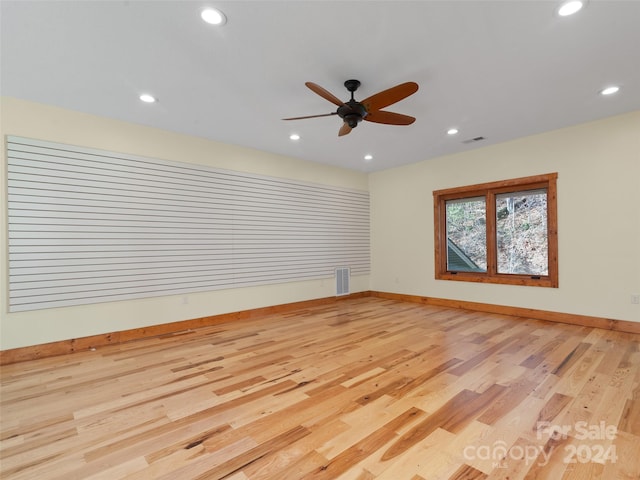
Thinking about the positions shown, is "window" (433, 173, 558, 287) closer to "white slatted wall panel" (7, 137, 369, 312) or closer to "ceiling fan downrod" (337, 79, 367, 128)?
"white slatted wall panel" (7, 137, 369, 312)

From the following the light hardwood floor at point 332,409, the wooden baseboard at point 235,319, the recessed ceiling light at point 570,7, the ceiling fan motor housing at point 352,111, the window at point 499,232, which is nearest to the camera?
the light hardwood floor at point 332,409

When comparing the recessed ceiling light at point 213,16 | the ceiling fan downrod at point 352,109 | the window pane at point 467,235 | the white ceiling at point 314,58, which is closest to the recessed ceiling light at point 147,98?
the white ceiling at point 314,58

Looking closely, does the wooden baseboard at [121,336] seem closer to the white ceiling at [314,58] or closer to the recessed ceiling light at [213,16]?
the white ceiling at [314,58]

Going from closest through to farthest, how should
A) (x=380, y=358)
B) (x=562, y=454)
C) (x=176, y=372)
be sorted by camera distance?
1. (x=562, y=454)
2. (x=176, y=372)
3. (x=380, y=358)

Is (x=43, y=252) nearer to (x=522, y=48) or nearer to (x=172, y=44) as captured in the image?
(x=172, y=44)

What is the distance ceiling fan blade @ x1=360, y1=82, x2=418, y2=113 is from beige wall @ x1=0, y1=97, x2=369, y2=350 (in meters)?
2.81

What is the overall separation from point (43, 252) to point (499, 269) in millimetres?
6560

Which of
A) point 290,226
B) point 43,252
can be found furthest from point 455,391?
point 43,252

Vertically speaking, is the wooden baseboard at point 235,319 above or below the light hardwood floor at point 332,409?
above

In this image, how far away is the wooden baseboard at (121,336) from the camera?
3209mm

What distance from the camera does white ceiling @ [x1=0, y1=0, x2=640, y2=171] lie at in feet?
6.94

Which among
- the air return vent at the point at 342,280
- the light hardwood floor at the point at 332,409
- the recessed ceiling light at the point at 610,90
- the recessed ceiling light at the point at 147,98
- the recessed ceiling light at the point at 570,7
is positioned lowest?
the light hardwood floor at the point at 332,409

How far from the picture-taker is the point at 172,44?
2.43 metres

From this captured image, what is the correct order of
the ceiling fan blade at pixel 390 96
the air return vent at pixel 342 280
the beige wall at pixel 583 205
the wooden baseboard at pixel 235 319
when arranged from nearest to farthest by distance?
the ceiling fan blade at pixel 390 96 < the wooden baseboard at pixel 235 319 < the beige wall at pixel 583 205 < the air return vent at pixel 342 280
